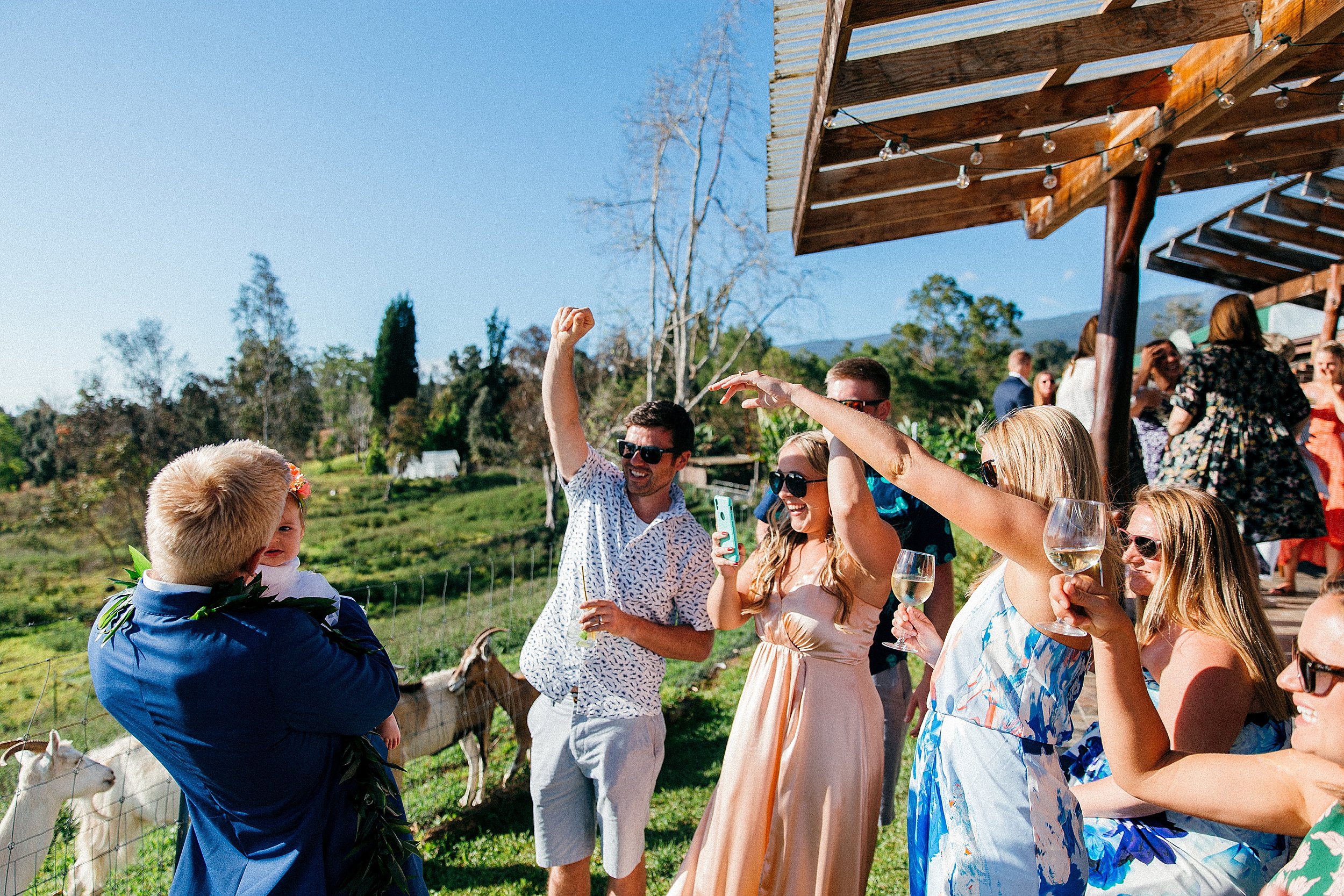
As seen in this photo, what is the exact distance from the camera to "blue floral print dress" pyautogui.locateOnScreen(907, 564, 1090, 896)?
5.74 ft

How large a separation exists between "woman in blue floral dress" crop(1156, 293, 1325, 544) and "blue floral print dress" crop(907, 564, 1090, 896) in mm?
3160

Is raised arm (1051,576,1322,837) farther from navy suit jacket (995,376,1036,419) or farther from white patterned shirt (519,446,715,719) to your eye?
navy suit jacket (995,376,1036,419)

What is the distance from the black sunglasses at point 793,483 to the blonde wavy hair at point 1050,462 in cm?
75

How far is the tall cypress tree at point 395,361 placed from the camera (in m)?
47.9

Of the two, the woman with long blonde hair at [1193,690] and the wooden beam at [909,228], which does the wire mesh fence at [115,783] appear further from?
the wooden beam at [909,228]

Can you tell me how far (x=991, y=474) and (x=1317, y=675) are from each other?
2.54ft

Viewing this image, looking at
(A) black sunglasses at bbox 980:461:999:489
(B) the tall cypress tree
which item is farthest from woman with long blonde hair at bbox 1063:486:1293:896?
(B) the tall cypress tree

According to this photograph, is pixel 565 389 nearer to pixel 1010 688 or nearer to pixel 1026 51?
pixel 1010 688

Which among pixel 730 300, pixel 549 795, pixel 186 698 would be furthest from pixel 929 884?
pixel 730 300

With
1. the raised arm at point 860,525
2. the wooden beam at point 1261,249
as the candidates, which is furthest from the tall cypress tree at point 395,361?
the raised arm at point 860,525

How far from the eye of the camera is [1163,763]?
1508 millimetres

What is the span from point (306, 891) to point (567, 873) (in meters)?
1.19

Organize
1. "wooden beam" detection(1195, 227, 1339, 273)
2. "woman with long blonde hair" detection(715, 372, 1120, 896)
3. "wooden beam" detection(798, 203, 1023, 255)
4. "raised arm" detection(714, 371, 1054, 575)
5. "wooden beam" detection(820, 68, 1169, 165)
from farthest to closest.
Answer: "wooden beam" detection(1195, 227, 1339, 273), "wooden beam" detection(798, 203, 1023, 255), "wooden beam" detection(820, 68, 1169, 165), "woman with long blonde hair" detection(715, 372, 1120, 896), "raised arm" detection(714, 371, 1054, 575)

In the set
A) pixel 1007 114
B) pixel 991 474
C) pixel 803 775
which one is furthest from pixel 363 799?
pixel 1007 114
